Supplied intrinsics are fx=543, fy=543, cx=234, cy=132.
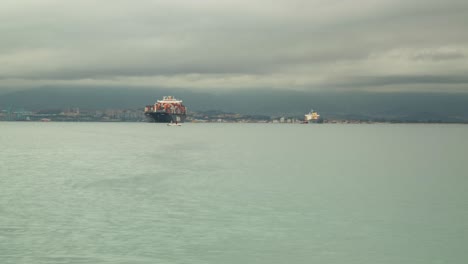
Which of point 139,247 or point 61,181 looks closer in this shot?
point 139,247

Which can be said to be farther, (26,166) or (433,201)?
(26,166)

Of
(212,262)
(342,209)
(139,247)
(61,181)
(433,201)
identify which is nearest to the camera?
(212,262)

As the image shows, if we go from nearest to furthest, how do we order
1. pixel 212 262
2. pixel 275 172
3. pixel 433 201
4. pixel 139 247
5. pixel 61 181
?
1. pixel 212 262
2. pixel 139 247
3. pixel 433 201
4. pixel 61 181
5. pixel 275 172

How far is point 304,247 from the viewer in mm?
25078

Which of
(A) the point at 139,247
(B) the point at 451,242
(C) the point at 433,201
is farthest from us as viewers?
(C) the point at 433,201

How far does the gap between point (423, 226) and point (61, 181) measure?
32.9 meters

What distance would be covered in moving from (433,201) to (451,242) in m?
14.1

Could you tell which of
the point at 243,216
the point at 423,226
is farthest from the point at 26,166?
the point at 423,226

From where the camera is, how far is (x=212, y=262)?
2255 centimetres

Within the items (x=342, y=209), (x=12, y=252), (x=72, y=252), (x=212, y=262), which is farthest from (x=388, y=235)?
(x=12, y=252)

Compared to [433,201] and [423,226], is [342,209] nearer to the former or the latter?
[423,226]

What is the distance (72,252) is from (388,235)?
15.4 m

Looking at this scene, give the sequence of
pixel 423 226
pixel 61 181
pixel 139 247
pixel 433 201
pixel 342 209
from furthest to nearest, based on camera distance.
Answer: pixel 61 181
pixel 433 201
pixel 342 209
pixel 423 226
pixel 139 247

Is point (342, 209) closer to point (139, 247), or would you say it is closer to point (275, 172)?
point (139, 247)
